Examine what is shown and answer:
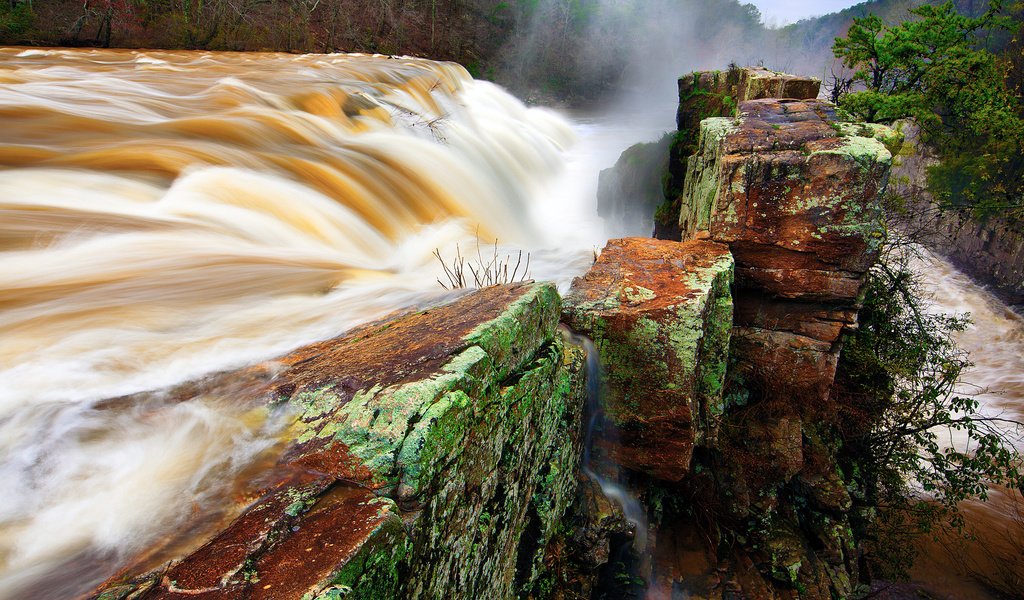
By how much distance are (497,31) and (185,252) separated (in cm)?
3143

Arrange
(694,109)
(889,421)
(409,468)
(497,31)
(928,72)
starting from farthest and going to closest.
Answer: (497,31) → (928,72) → (694,109) → (889,421) → (409,468)

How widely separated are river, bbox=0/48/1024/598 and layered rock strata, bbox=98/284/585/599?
0.19 metres

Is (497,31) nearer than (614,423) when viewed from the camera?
No

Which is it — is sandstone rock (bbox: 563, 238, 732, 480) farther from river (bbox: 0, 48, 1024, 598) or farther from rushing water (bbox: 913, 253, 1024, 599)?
rushing water (bbox: 913, 253, 1024, 599)

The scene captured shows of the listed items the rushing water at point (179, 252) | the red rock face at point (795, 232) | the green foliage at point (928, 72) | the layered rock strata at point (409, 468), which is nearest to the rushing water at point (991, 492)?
the green foliage at point (928, 72)

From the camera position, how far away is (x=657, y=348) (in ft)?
10.4

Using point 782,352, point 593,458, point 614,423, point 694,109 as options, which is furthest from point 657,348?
point 694,109

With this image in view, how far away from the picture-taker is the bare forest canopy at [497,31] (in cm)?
1552

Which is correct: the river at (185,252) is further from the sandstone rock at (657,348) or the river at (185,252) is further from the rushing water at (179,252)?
the sandstone rock at (657,348)

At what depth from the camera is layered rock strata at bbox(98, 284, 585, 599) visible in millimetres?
1196

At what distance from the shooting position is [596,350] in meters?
3.27

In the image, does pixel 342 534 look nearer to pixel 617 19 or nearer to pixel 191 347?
pixel 191 347

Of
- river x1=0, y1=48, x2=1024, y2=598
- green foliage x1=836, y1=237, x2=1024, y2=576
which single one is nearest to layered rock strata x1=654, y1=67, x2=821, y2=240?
river x1=0, y1=48, x2=1024, y2=598

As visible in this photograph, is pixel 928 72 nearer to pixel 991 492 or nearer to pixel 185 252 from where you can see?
pixel 991 492
